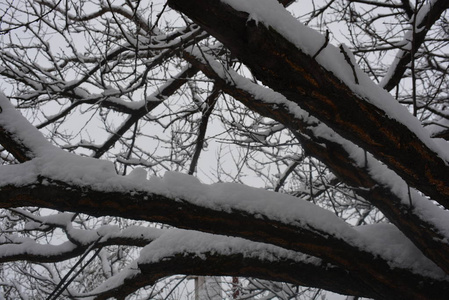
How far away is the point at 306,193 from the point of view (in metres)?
4.65

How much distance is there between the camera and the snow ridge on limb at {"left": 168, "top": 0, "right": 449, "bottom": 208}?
129cm

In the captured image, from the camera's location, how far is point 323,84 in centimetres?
150

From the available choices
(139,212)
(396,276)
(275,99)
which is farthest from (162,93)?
(396,276)

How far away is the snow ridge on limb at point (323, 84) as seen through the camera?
4.22 feet

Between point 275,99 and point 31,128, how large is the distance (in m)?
1.71

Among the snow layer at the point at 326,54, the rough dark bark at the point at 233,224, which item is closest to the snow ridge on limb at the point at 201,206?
the rough dark bark at the point at 233,224

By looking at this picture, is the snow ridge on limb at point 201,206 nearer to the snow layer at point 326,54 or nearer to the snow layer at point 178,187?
the snow layer at point 178,187

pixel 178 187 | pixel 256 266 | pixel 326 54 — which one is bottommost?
pixel 256 266

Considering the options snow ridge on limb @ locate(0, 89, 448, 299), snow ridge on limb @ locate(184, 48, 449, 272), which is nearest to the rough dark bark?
snow ridge on limb @ locate(0, 89, 448, 299)

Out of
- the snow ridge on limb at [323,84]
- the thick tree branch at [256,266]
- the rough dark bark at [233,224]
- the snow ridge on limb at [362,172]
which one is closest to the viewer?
the snow ridge on limb at [323,84]

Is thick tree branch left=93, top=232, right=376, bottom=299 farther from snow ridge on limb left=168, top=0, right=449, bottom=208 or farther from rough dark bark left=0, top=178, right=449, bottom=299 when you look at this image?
snow ridge on limb left=168, top=0, right=449, bottom=208

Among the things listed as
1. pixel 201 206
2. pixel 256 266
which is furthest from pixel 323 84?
pixel 256 266

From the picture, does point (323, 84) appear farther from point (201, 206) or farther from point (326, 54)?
point (201, 206)

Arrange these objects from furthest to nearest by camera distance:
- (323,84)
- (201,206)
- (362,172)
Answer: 1. (362,172)
2. (201,206)
3. (323,84)
